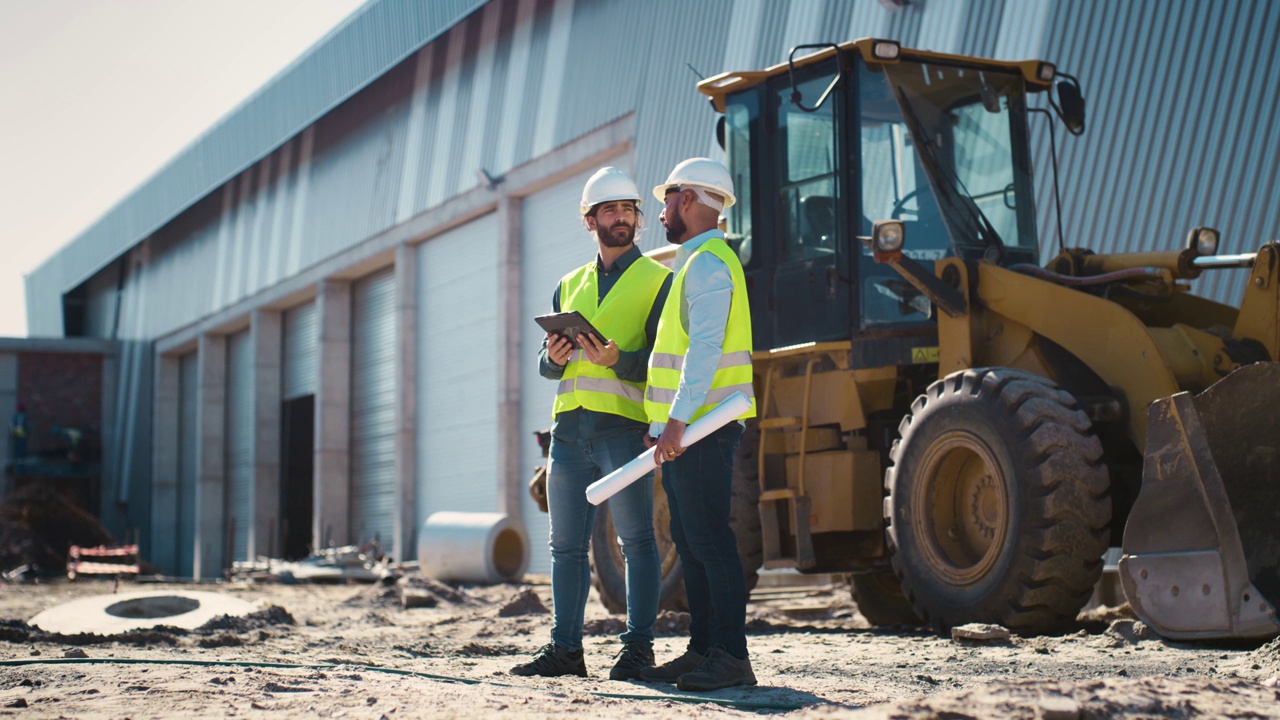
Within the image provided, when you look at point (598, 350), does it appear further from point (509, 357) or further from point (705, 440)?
point (509, 357)

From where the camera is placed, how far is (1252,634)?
589 cm

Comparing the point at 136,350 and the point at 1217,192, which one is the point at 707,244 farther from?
the point at 136,350

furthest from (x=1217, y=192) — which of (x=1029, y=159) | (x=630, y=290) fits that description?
(x=630, y=290)

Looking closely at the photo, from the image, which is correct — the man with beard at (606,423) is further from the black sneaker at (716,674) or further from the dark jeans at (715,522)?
the black sneaker at (716,674)

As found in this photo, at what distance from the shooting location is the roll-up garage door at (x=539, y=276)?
20.2 metres

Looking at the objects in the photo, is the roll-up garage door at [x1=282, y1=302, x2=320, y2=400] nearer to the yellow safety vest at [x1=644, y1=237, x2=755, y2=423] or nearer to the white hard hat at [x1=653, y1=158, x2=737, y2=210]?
the white hard hat at [x1=653, y1=158, x2=737, y2=210]

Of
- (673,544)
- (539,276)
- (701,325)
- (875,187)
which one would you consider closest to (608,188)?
(701,325)

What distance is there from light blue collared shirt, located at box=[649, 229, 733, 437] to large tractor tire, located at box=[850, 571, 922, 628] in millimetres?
4688

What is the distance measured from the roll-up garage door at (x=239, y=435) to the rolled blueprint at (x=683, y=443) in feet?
87.4

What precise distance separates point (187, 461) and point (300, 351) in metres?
7.79

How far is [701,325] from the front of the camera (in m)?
5.48

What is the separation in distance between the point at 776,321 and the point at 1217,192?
4.41 metres

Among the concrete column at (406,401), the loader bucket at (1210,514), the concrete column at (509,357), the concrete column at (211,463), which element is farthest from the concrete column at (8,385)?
the loader bucket at (1210,514)

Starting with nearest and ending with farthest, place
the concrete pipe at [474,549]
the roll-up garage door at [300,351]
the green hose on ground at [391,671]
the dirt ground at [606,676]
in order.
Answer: the dirt ground at [606,676], the green hose on ground at [391,671], the concrete pipe at [474,549], the roll-up garage door at [300,351]
